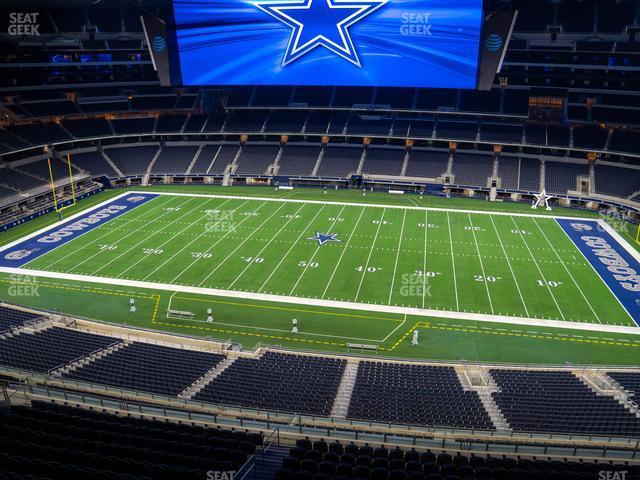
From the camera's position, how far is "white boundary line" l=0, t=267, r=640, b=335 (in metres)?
26.4

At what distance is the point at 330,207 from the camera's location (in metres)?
47.9

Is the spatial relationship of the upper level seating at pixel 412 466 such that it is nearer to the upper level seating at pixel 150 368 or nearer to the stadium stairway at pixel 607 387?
the stadium stairway at pixel 607 387

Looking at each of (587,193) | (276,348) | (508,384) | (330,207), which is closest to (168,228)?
(330,207)

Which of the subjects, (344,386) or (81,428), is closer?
(81,428)

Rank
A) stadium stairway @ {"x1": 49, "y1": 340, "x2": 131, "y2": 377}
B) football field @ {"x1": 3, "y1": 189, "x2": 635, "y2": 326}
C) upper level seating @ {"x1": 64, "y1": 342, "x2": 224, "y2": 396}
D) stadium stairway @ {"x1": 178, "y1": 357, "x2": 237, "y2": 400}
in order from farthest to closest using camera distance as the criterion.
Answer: football field @ {"x1": 3, "y1": 189, "x2": 635, "y2": 326}
stadium stairway @ {"x1": 49, "y1": 340, "x2": 131, "y2": 377}
upper level seating @ {"x1": 64, "y1": 342, "x2": 224, "y2": 396}
stadium stairway @ {"x1": 178, "y1": 357, "x2": 237, "y2": 400}

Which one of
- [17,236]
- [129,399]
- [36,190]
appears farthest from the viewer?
[36,190]

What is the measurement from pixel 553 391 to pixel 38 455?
55.9 ft

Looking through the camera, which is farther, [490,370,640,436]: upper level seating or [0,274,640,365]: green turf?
[0,274,640,365]: green turf

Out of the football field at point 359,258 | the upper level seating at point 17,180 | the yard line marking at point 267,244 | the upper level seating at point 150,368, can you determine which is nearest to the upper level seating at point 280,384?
the upper level seating at point 150,368

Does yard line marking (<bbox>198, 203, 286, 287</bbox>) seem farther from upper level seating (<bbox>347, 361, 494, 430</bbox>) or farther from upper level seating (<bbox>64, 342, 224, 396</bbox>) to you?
upper level seating (<bbox>347, 361, 494, 430</bbox>)

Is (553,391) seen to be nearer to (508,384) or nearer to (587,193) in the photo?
(508,384)

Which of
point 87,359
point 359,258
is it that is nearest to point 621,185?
point 359,258

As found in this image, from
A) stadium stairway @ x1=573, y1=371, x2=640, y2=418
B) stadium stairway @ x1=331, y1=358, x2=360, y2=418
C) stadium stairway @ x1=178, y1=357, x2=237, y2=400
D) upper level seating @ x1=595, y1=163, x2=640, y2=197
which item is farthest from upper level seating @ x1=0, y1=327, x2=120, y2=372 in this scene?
upper level seating @ x1=595, y1=163, x2=640, y2=197

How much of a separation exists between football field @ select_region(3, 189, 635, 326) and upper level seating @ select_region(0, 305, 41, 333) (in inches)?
249
